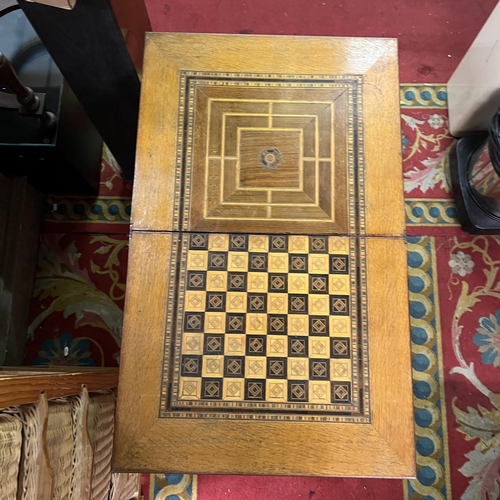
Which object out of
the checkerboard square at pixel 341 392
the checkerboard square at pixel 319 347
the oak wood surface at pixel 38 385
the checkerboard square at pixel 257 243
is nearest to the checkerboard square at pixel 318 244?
the checkerboard square at pixel 257 243

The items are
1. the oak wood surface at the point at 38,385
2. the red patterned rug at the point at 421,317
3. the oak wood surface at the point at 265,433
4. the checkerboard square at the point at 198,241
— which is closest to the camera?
the oak wood surface at the point at 38,385

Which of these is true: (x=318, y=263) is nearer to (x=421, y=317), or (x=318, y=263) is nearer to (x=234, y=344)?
(x=234, y=344)

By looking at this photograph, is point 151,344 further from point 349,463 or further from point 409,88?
point 409,88

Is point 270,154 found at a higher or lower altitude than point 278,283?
higher

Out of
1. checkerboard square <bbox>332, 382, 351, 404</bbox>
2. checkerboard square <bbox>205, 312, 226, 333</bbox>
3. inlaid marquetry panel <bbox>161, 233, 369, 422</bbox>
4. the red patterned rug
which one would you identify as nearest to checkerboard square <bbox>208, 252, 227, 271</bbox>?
inlaid marquetry panel <bbox>161, 233, 369, 422</bbox>

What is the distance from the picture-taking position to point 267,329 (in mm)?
1073

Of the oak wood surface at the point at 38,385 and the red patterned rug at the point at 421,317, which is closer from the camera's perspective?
the oak wood surface at the point at 38,385

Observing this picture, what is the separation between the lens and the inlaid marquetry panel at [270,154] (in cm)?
113

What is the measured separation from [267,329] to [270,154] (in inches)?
17.0

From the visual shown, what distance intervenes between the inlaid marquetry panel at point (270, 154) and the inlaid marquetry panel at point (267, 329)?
0.06m

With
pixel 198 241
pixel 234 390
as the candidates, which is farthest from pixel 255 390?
pixel 198 241

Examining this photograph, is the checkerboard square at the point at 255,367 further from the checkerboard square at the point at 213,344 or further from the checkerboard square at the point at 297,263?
the checkerboard square at the point at 297,263

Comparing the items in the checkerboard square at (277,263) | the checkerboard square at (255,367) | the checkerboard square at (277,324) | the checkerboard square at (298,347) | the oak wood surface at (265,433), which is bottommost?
the oak wood surface at (265,433)

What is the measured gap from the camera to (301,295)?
1091 mm
